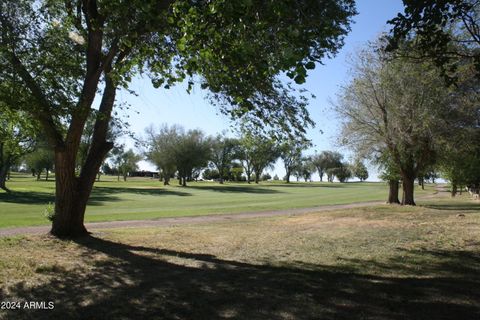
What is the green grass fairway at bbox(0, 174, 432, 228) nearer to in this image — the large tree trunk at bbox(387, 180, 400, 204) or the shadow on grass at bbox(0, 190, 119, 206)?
the shadow on grass at bbox(0, 190, 119, 206)

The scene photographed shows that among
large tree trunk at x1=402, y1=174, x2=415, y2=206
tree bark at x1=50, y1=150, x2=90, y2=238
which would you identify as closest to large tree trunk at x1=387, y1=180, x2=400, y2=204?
large tree trunk at x1=402, y1=174, x2=415, y2=206

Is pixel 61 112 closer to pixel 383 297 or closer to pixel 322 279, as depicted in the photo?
pixel 322 279

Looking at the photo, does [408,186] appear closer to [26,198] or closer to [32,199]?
[32,199]

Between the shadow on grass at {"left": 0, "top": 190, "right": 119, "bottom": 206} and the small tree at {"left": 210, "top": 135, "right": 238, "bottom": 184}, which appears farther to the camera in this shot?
the small tree at {"left": 210, "top": 135, "right": 238, "bottom": 184}

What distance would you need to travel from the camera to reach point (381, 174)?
1270 inches

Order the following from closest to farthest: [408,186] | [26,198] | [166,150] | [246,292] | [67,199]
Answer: [246,292]
[67,199]
[408,186]
[26,198]
[166,150]

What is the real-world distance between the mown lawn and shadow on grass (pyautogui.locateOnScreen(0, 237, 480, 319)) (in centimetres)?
2

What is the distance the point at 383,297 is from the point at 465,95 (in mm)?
19101

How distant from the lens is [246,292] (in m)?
6.77

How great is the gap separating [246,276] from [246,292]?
1269mm

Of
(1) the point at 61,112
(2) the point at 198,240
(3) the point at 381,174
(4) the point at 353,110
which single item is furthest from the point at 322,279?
(3) the point at 381,174

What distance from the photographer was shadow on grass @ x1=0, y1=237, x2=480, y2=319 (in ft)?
18.6

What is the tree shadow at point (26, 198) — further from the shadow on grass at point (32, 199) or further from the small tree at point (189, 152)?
the small tree at point (189, 152)

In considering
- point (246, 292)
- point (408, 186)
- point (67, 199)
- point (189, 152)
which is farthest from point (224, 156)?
point (246, 292)
